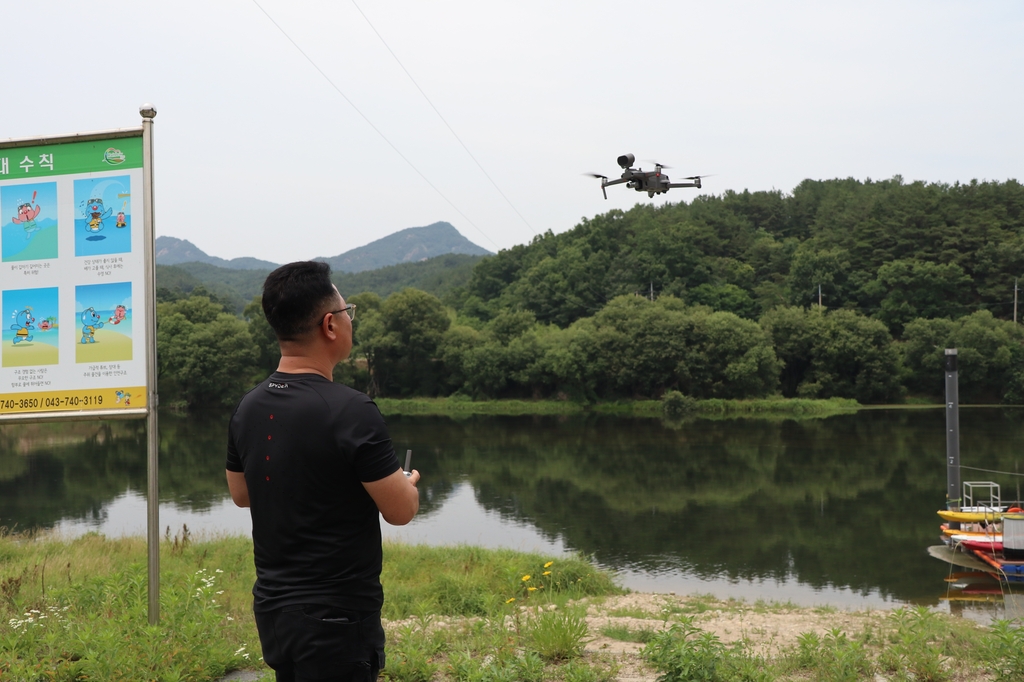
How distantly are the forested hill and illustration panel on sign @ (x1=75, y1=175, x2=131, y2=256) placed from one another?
60.0 m

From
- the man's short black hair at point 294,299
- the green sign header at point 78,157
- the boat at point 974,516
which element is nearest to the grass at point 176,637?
the man's short black hair at point 294,299

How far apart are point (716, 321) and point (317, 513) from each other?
166 ft

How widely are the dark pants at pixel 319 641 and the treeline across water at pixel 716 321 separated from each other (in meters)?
48.2

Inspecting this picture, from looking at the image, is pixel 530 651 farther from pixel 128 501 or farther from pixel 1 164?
pixel 128 501

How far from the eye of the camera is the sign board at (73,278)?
443 centimetres

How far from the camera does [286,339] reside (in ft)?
7.01

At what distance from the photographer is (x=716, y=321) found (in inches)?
2003

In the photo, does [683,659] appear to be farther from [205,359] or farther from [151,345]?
[205,359]

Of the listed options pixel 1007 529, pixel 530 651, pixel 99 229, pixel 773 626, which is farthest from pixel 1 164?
pixel 1007 529

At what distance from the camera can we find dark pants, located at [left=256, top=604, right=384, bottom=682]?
1.98m

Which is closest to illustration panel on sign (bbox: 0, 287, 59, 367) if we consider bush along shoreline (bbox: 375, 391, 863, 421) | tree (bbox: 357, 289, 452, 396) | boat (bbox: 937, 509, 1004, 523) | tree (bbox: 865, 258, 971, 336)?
boat (bbox: 937, 509, 1004, 523)

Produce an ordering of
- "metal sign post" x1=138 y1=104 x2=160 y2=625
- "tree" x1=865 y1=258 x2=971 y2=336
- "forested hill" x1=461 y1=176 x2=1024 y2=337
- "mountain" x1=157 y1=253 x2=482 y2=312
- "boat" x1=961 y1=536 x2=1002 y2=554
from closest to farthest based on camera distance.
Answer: "metal sign post" x1=138 y1=104 x2=160 y2=625 → "boat" x1=961 y1=536 x2=1002 y2=554 → "tree" x1=865 y1=258 x2=971 y2=336 → "forested hill" x1=461 y1=176 x2=1024 y2=337 → "mountain" x1=157 y1=253 x2=482 y2=312

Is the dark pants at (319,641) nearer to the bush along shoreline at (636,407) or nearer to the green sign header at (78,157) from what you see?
the green sign header at (78,157)

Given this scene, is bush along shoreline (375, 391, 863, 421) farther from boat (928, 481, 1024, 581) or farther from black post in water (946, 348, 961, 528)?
boat (928, 481, 1024, 581)
